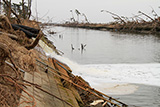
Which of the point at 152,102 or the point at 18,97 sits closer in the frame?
the point at 18,97

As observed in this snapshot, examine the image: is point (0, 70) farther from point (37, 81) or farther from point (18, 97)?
point (37, 81)

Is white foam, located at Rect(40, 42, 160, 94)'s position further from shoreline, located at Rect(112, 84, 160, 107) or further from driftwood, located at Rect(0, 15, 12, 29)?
driftwood, located at Rect(0, 15, 12, 29)

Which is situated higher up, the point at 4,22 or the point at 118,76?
the point at 4,22

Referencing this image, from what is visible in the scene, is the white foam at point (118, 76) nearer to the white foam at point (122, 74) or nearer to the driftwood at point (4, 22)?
the white foam at point (122, 74)

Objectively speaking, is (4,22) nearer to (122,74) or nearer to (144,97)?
(144,97)

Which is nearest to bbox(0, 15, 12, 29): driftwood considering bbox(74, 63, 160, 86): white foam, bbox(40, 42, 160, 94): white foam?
bbox(40, 42, 160, 94): white foam

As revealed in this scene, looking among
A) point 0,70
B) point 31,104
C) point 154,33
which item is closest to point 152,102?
point 31,104

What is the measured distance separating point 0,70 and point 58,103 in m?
1.23

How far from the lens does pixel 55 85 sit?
5164 millimetres

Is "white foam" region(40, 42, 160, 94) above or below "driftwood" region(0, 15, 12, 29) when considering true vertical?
below

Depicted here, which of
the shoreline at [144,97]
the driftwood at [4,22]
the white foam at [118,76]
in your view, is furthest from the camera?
the white foam at [118,76]

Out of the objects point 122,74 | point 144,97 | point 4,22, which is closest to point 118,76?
point 122,74

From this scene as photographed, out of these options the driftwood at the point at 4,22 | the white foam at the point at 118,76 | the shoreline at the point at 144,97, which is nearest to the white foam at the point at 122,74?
the white foam at the point at 118,76

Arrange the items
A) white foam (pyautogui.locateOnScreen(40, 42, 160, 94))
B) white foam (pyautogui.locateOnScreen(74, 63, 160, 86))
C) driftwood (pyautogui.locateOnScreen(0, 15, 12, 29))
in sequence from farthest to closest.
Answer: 1. white foam (pyautogui.locateOnScreen(74, 63, 160, 86))
2. white foam (pyautogui.locateOnScreen(40, 42, 160, 94))
3. driftwood (pyautogui.locateOnScreen(0, 15, 12, 29))
